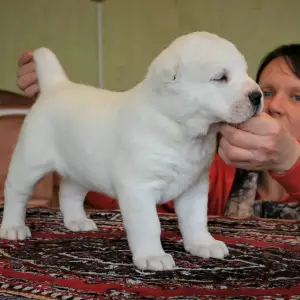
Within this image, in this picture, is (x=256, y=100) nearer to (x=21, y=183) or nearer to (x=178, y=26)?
(x=21, y=183)

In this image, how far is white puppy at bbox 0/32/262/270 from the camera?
0.77m

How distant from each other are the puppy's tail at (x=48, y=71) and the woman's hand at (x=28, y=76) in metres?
0.09

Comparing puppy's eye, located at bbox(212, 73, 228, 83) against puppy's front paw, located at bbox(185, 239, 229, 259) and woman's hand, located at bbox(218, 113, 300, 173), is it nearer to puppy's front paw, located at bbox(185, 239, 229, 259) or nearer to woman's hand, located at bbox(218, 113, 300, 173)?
woman's hand, located at bbox(218, 113, 300, 173)

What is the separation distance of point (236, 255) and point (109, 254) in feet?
0.66

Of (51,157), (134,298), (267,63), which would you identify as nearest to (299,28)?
(267,63)

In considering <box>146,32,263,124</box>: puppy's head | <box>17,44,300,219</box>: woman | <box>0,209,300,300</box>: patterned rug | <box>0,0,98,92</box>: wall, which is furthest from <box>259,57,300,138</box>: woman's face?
<box>0,0,98,92</box>: wall

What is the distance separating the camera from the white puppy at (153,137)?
0.77m

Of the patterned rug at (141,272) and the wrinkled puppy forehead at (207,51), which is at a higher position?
the wrinkled puppy forehead at (207,51)

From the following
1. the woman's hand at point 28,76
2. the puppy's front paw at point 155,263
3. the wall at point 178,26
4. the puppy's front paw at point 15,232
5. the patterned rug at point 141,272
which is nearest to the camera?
the patterned rug at point 141,272

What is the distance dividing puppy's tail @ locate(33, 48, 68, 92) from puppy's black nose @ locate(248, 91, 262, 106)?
1.50ft

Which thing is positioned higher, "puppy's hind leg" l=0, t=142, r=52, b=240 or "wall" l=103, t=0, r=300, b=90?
"wall" l=103, t=0, r=300, b=90

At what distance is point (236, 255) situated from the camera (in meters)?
0.88

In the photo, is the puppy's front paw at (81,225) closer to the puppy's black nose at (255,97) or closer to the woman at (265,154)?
the woman at (265,154)

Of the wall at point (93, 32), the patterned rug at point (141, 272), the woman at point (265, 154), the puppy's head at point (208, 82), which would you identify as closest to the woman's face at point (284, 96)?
the woman at point (265, 154)
